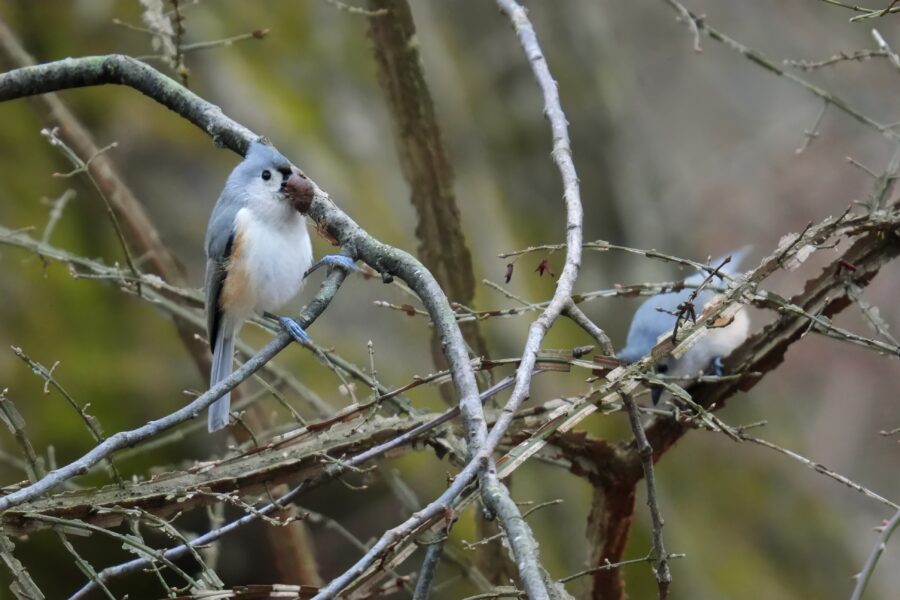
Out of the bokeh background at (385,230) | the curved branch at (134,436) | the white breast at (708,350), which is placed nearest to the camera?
the curved branch at (134,436)

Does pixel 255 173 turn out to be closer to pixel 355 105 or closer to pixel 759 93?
pixel 355 105

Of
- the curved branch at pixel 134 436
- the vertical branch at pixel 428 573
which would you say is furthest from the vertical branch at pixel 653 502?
the curved branch at pixel 134 436

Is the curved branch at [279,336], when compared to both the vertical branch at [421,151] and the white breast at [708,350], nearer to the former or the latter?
the vertical branch at [421,151]

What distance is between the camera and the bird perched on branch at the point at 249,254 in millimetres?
2697

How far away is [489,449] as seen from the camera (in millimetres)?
1303

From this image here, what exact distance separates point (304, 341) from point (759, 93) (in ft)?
32.5

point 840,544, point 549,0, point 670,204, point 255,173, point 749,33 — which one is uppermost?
point 749,33

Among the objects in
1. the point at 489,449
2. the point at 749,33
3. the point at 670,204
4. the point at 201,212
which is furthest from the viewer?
the point at 749,33

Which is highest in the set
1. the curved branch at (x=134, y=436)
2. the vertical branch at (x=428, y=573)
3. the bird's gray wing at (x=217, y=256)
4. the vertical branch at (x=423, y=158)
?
the vertical branch at (x=423, y=158)

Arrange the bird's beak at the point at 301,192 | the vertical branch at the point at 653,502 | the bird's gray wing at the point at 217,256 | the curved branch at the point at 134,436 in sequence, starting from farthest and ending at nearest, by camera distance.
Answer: the bird's gray wing at the point at 217,256
the bird's beak at the point at 301,192
the vertical branch at the point at 653,502
the curved branch at the point at 134,436

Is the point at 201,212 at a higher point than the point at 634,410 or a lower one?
higher

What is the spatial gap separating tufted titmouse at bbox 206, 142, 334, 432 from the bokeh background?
54.1 inches

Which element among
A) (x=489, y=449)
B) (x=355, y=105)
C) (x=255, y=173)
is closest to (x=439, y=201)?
(x=255, y=173)

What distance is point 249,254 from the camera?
280 centimetres
